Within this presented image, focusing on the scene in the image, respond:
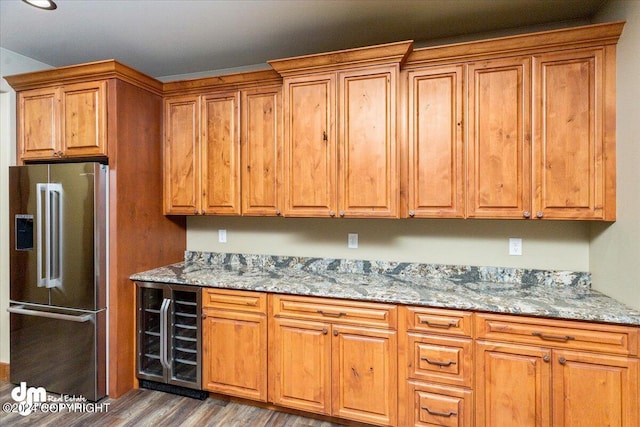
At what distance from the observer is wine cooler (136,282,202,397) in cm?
250

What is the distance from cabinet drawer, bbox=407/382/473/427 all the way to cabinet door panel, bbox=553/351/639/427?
43 cm

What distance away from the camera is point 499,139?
2.10m

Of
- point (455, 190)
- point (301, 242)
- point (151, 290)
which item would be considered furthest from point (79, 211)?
point (455, 190)

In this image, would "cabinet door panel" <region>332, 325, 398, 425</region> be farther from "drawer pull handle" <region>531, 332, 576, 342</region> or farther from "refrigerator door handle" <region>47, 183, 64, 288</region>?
"refrigerator door handle" <region>47, 183, 64, 288</region>

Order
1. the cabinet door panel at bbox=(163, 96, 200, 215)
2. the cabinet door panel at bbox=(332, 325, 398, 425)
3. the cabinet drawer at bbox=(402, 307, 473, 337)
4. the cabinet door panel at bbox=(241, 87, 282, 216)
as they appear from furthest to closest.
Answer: the cabinet door panel at bbox=(163, 96, 200, 215), the cabinet door panel at bbox=(241, 87, 282, 216), the cabinet door panel at bbox=(332, 325, 398, 425), the cabinet drawer at bbox=(402, 307, 473, 337)

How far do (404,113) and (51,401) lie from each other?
3.24 metres

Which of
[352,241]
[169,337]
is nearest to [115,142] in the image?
[169,337]

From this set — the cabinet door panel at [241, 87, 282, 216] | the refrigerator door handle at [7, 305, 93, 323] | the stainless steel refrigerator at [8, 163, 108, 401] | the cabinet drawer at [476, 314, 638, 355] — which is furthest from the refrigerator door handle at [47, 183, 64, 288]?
the cabinet drawer at [476, 314, 638, 355]

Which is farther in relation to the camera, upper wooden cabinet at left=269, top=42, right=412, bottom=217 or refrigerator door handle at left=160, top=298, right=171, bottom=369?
refrigerator door handle at left=160, top=298, right=171, bottom=369

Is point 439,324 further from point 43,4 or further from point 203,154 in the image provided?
point 43,4

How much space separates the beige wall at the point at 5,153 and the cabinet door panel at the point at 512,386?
3618mm

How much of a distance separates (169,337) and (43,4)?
2.32 metres

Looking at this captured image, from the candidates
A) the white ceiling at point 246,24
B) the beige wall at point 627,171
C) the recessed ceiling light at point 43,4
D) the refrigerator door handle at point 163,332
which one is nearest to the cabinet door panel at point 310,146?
the white ceiling at point 246,24

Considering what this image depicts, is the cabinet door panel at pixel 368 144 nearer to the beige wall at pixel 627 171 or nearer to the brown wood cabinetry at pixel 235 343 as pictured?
the brown wood cabinetry at pixel 235 343
